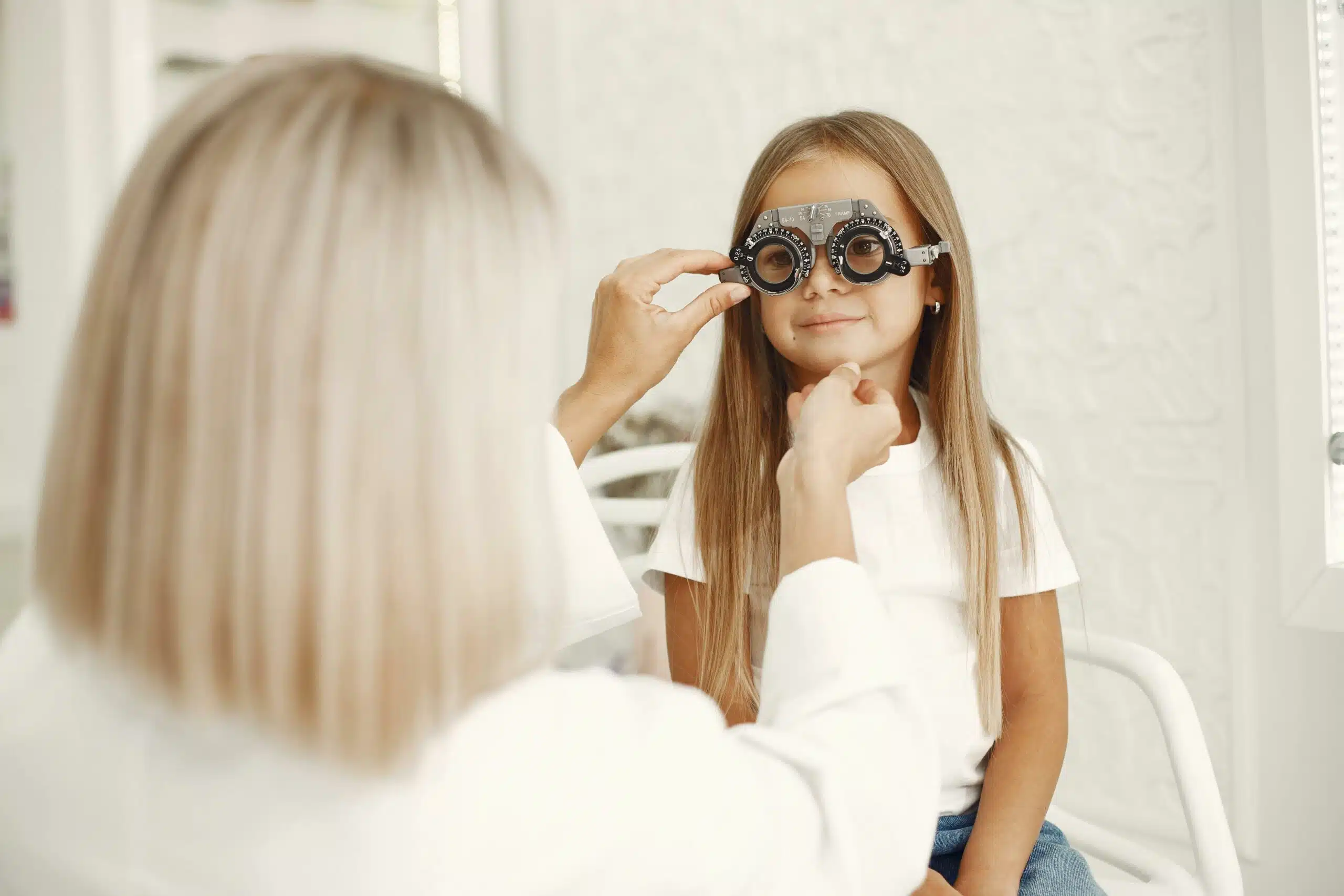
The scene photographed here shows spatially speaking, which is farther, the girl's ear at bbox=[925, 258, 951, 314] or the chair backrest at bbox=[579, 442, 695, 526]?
the chair backrest at bbox=[579, 442, 695, 526]

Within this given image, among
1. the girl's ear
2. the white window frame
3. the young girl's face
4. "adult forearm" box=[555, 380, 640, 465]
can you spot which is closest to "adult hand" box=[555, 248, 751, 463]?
"adult forearm" box=[555, 380, 640, 465]

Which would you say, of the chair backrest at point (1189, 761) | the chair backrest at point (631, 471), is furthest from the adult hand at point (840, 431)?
the chair backrest at point (631, 471)

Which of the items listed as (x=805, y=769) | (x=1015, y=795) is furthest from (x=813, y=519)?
(x=1015, y=795)

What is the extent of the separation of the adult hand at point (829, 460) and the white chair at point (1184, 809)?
0.36 metres

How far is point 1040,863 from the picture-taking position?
100 centimetres

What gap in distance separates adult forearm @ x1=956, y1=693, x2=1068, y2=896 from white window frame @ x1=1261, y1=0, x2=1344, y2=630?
0.56 metres

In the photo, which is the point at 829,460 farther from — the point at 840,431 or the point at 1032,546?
the point at 1032,546

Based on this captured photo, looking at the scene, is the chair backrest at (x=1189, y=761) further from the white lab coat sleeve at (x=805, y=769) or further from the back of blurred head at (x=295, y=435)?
the back of blurred head at (x=295, y=435)

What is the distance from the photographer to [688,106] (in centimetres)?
216

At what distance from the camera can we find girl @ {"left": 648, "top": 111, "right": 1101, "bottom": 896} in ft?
3.40

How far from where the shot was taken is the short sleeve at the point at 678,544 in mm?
1137

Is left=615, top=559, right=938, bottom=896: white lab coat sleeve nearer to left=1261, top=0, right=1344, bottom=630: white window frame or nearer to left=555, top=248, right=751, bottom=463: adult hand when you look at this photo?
left=555, top=248, right=751, bottom=463: adult hand

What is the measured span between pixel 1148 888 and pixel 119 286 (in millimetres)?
991

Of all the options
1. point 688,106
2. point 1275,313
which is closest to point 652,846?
point 1275,313
